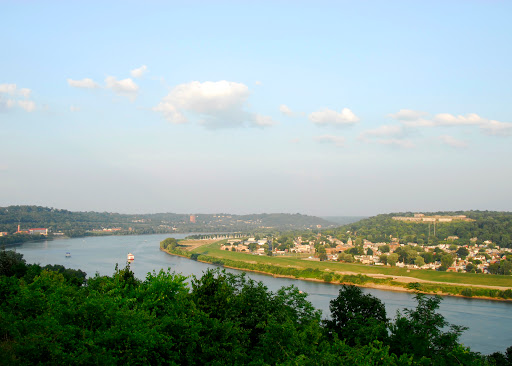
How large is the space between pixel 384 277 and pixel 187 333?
2292cm

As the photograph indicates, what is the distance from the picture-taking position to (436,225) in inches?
2159

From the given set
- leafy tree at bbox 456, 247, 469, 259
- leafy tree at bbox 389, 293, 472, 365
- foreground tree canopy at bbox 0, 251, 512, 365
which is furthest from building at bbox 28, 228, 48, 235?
leafy tree at bbox 389, 293, 472, 365

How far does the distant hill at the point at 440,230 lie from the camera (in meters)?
A: 44.3

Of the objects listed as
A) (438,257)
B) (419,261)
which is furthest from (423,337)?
(438,257)

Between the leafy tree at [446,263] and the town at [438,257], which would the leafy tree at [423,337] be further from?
the leafy tree at [446,263]

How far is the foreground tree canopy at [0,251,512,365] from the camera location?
4.68m

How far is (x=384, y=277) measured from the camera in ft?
86.1

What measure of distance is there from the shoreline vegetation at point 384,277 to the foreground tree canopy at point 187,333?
522 inches

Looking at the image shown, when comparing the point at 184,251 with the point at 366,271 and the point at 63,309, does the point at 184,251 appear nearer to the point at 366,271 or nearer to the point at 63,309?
the point at 366,271

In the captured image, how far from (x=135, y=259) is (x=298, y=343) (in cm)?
2988

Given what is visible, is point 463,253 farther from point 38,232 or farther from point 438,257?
point 38,232

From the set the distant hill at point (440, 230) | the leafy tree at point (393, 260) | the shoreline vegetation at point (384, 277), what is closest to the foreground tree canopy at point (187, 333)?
the shoreline vegetation at point (384, 277)

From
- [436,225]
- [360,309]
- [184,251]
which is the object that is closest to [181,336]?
[360,309]

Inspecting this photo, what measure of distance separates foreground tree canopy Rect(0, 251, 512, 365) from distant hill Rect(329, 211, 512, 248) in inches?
1533
